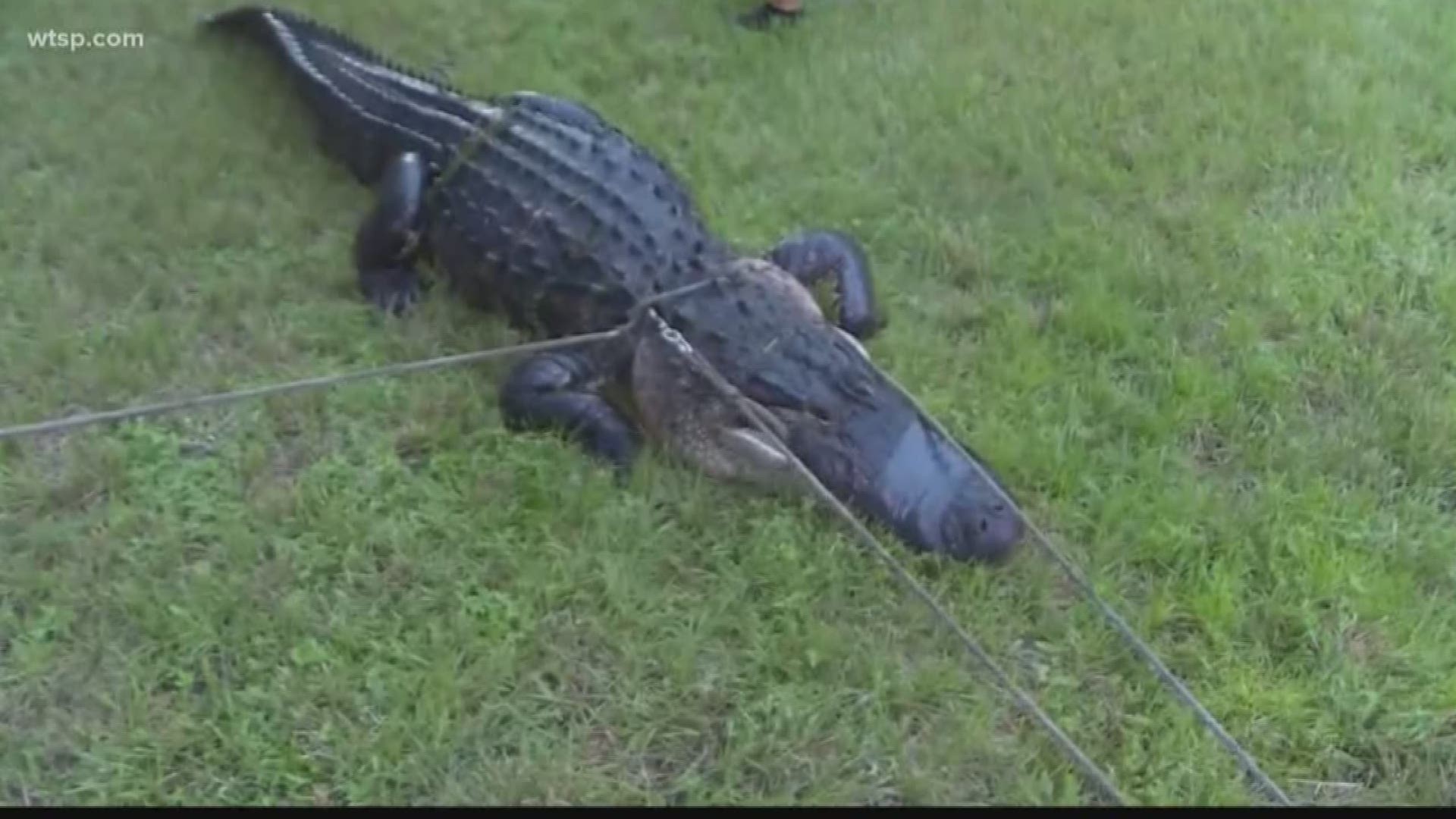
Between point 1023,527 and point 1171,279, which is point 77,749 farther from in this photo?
point 1171,279

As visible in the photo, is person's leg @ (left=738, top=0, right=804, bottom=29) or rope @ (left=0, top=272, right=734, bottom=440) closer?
rope @ (left=0, top=272, right=734, bottom=440)

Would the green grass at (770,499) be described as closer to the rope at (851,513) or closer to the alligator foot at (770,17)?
the rope at (851,513)

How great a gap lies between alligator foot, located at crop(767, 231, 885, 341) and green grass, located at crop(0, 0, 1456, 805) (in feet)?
0.27

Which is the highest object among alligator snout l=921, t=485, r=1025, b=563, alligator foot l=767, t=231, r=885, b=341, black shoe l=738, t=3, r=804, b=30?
black shoe l=738, t=3, r=804, b=30

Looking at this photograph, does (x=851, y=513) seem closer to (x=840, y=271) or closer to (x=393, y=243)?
(x=840, y=271)

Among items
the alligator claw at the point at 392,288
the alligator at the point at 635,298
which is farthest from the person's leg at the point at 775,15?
the alligator claw at the point at 392,288

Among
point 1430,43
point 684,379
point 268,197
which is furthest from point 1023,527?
point 1430,43

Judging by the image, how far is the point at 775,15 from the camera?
4277 mm

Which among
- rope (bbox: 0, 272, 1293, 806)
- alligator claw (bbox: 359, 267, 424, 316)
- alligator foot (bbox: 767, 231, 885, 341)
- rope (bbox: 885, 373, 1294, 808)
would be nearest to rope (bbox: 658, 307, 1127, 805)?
rope (bbox: 0, 272, 1293, 806)

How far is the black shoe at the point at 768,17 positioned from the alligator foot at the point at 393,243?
144 centimetres

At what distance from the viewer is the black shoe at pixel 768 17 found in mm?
4258

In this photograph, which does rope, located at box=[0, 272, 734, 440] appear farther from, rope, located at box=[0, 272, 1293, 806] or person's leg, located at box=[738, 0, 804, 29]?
person's leg, located at box=[738, 0, 804, 29]

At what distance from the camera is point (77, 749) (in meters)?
2.08

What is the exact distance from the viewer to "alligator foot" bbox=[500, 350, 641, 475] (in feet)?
8.63
